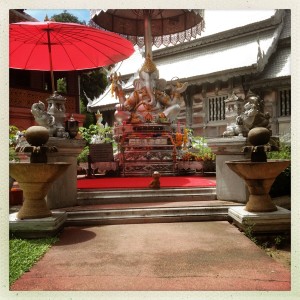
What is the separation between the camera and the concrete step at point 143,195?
6.46m

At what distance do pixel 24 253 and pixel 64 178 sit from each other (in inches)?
84.0

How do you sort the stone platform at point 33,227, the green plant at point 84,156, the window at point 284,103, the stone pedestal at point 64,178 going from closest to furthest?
the stone platform at point 33,227 → the stone pedestal at point 64,178 → the green plant at point 84,156 → the window at point 284,103

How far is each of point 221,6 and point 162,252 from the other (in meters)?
2.96

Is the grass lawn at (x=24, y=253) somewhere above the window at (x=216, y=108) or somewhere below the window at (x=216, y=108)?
below

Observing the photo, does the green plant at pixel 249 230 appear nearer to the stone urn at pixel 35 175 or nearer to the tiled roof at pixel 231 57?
the stone urn at pixel 35 175

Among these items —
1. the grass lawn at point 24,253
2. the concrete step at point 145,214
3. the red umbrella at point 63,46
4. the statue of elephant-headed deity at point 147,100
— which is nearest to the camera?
the grass lawn at point 24,253

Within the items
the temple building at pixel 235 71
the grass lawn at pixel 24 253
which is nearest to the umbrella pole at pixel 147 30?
the temple building at pixel 235 71

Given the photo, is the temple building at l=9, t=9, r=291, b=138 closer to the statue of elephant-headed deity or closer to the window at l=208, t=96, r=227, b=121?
the window at l=208, t=96, r=227, b=121

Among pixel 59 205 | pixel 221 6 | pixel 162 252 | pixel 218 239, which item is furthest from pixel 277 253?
pixel 59 205

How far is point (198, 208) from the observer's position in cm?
565

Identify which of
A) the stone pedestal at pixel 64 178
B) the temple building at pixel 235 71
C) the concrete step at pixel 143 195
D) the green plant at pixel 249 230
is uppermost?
the temple building at pixel 235 71

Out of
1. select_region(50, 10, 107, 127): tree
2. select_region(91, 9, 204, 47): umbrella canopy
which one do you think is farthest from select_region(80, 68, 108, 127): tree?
select_region(91, 9, 204, 47): umbrella canopy

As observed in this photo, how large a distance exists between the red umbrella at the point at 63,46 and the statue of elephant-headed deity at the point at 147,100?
3.30 m

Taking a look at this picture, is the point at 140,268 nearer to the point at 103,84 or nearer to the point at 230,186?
the point at 230,186
